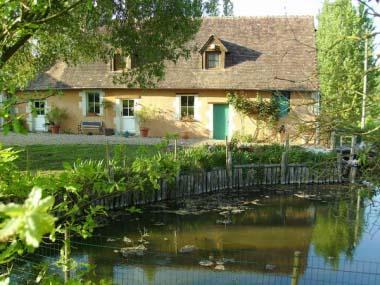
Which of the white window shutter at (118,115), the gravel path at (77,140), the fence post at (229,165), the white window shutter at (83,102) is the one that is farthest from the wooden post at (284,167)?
the white window shutter at (83,102)

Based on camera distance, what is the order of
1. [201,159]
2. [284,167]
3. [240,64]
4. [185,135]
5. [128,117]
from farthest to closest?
[128,117]
[185,135]
[240,64]
[284,167]
[201,159]

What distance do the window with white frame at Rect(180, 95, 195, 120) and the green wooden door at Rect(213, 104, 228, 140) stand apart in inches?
48.3

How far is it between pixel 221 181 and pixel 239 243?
4.71m

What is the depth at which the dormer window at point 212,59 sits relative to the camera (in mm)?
22219

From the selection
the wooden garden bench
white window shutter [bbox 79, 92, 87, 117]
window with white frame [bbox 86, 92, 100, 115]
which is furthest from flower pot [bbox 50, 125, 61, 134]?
window with white frame [bbox 86, 92, 100, 115]

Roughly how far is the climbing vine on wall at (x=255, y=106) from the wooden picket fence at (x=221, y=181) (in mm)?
5413

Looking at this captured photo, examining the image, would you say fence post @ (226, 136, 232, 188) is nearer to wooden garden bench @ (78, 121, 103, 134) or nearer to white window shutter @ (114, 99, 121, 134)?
white window shutter @ (114, 99, 121, 134)

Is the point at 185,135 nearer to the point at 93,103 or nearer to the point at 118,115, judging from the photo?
the point at 118,115

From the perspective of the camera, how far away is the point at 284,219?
1218 cm

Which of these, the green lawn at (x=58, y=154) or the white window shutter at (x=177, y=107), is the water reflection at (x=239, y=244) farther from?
the white window shutter at (x=177, y=107)

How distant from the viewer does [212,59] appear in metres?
22.3

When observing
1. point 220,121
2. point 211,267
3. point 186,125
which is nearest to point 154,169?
point 211,267

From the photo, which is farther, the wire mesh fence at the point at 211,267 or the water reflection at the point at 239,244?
the water reflection at the point at 239,244

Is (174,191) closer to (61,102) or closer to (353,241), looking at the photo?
(353,241)
